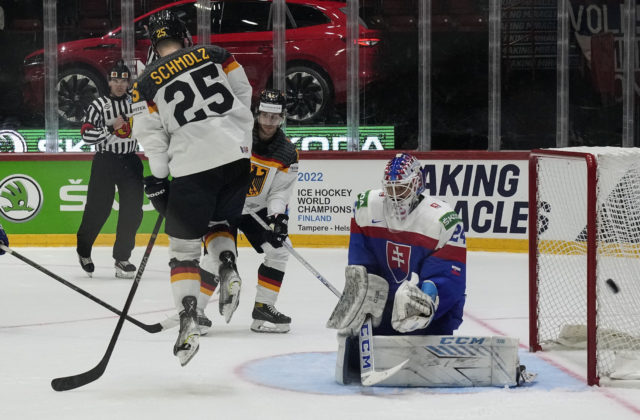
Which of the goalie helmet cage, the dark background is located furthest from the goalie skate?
the dark background

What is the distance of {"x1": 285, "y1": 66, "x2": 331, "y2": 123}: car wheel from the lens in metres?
8.92

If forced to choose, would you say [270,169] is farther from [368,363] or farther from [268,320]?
[368,363]

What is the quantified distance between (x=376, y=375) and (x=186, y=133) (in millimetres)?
1018

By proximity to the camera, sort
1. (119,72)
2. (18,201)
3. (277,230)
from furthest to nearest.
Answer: (18,201)
(119,72)
(277,230)

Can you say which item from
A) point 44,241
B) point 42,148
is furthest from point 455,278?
point 42,148

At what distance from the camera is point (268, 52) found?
8.85 m

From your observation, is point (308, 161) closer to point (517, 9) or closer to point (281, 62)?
point (281, 62)

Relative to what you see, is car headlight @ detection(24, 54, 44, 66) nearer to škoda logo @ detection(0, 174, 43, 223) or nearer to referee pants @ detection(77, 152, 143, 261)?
škoda logo @ detection(0, 174, 43, 223)

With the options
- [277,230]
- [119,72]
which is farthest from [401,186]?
[119,72]

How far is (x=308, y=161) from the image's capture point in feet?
27.1

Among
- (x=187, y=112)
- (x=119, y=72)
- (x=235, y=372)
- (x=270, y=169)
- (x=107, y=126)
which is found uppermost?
(x=119, y=72)

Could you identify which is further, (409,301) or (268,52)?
(268,52)

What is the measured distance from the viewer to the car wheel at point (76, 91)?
8.87m

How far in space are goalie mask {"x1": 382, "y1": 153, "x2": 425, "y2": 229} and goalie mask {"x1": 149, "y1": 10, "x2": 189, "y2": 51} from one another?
2.78ft
